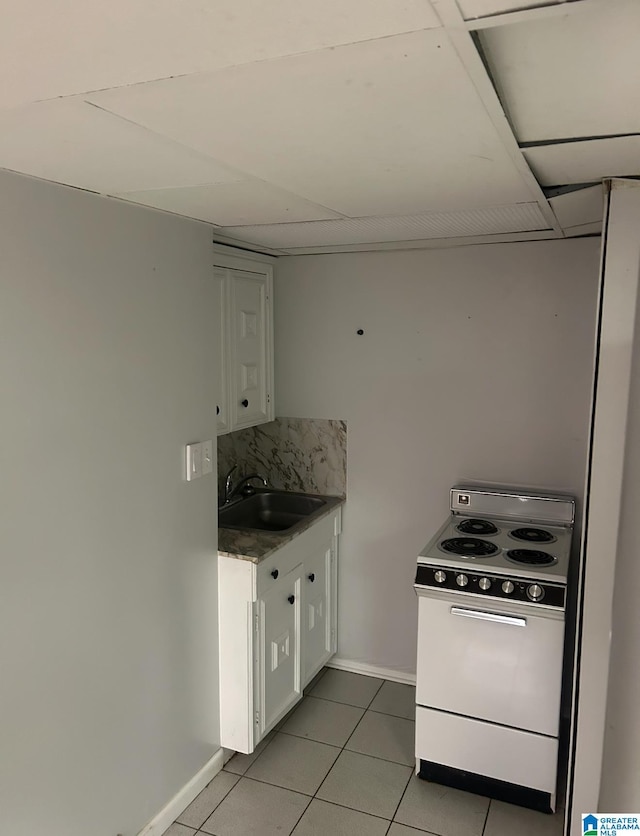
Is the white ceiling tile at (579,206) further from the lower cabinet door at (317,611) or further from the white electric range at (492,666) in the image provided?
the lower cabinet door at (317,611)

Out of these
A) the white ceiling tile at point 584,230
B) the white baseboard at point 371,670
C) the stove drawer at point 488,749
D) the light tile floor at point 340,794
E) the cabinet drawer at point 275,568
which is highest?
the white ceiling tile at point 584,230

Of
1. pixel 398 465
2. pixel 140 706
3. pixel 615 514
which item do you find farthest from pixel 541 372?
pixel 140 706

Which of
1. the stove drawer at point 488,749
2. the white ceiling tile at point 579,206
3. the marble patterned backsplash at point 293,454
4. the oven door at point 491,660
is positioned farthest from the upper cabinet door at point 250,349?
the stove drawer at point 488,749

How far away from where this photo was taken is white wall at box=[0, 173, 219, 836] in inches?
66.2

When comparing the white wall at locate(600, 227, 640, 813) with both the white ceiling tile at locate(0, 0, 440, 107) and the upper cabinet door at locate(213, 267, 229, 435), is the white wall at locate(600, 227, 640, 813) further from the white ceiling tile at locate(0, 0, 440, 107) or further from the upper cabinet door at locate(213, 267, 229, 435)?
the upper cabinet door at locate(213, 267, 229, 435)

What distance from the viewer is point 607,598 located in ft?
Result: 6.13

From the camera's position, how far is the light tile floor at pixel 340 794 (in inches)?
94.0

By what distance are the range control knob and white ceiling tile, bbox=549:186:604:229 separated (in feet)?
4.31

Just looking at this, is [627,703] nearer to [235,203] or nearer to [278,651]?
[235,203]

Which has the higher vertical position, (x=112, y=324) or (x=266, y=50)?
(x=266, y=50)

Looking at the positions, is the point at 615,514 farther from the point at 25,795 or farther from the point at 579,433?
the point at 25,795

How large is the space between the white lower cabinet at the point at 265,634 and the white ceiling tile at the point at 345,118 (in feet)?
5.14

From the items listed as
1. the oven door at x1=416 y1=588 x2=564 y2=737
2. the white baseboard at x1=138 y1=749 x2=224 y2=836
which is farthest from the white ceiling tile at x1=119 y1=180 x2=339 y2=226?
the white baseboard at x1=138 y1=749 x2=224 y2=836

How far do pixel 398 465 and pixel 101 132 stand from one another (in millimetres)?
2287
